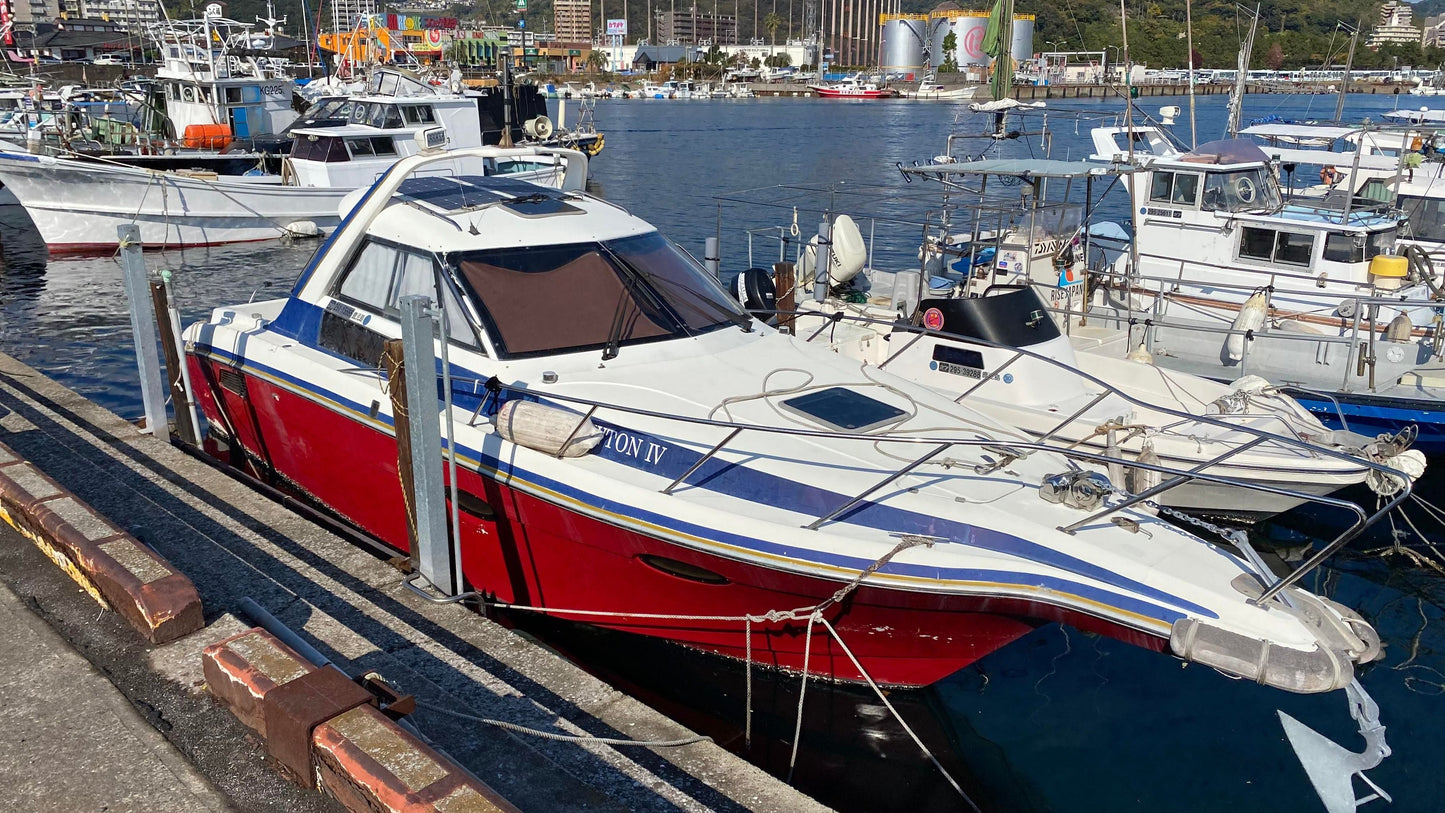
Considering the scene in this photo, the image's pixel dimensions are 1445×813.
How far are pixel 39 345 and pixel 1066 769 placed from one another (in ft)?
58.1

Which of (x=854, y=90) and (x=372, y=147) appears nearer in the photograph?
(x=372, y=147)

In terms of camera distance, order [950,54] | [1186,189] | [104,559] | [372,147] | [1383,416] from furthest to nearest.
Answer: [950,54], [372,147], [1186,189], [1383,416], [104,559]

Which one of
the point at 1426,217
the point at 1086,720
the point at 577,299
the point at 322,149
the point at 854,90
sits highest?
the point at 854,90

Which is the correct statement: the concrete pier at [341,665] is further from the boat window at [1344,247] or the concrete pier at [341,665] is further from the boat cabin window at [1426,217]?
the boat cabin window at [1426,217]

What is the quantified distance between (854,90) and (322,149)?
10302 cm

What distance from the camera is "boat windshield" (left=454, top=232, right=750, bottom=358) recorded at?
718 cm

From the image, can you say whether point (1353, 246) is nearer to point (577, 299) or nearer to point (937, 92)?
point (577, 299)

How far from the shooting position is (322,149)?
2594 centimetres

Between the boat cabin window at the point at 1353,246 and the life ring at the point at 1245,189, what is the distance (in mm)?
1522

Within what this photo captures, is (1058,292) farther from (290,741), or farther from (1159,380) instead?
(290,741)

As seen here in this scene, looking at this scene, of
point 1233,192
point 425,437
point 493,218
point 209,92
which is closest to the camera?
point 425,437

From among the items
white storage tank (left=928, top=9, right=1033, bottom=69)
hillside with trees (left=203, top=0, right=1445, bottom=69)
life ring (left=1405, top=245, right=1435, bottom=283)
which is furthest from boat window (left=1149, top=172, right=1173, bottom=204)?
white storage tank (left=928, top=9, right=1033, bottom=69)

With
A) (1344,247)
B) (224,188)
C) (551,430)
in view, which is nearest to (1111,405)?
(551,430)

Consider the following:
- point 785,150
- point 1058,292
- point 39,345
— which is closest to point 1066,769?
point 1058,292
